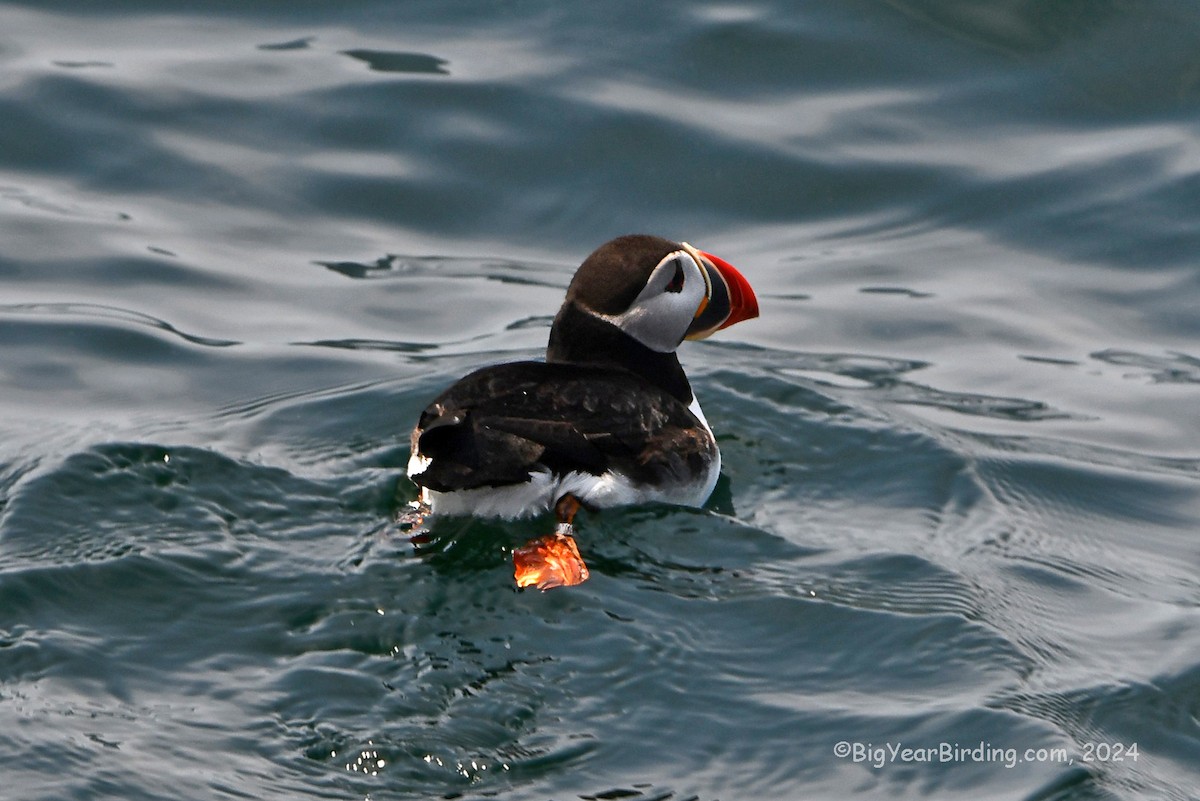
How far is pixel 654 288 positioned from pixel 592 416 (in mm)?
799

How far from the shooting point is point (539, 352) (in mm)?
7750

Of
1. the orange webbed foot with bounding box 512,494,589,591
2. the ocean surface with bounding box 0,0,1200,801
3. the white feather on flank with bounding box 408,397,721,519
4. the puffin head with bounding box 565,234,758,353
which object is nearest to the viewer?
the ocean surface with bounding box 0,0,1200,801

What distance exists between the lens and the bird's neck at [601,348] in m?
6.30

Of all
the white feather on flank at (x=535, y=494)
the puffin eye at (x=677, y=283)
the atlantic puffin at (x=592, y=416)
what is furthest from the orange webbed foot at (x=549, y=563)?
the puffin eye at (x=677, y=283)

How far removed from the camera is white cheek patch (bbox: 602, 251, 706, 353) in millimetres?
6273

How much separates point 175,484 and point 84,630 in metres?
1.02

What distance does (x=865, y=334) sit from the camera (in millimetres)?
8227

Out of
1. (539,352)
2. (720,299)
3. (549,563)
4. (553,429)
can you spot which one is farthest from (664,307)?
(539,352)

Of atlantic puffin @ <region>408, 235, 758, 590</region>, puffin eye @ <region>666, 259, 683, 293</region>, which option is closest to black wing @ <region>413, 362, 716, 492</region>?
atlantic puffin @ <region>408, 235, 758, 590</region>

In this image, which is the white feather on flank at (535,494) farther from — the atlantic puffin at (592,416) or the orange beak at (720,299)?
the orange beak at (720,299)

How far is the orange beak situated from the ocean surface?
0.53 m

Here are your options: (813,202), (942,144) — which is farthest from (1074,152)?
(813,202)

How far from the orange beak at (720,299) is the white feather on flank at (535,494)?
2.96 ft

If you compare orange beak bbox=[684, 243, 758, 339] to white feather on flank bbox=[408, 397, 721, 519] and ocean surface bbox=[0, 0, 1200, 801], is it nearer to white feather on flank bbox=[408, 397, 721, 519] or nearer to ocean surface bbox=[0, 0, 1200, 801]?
ocean surface bbox=[0, 0, 1200, 801]
